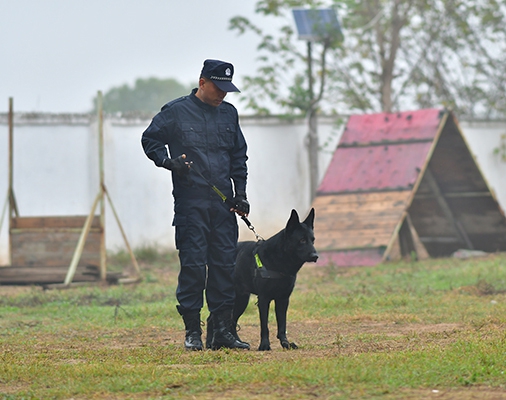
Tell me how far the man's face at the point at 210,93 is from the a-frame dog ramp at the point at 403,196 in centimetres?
674

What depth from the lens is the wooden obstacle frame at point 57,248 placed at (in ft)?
38.2

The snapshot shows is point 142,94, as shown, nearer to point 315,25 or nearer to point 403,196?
point 315,25

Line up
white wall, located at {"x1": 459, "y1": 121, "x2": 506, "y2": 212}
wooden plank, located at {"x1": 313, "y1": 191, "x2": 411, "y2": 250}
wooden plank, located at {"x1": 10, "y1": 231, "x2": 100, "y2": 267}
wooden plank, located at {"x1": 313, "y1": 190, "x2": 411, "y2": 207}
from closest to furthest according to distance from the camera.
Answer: wooden plank, located at {"x1": 10, "y1": 231, "x2": 100, "y2": 267} → wooden plank, located at {"x1": 313, "y1": 191, "x2": 411, "y2": 250} → wooden plank, located at {"x1": 313, "y1": 190, "x2": 411, "y2": 207} → white wall, located at {"x1": 459, "y1": 121, "x2": 506, "y2": 212}

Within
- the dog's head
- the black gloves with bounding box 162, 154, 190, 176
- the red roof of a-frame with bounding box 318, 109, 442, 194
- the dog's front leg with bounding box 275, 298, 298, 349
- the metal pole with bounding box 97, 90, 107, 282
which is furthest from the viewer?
the red roof of a-frame with bounding box 318, 109, 442, 194

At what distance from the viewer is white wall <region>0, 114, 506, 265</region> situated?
14.3 meters

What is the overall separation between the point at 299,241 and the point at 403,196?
7254 mm

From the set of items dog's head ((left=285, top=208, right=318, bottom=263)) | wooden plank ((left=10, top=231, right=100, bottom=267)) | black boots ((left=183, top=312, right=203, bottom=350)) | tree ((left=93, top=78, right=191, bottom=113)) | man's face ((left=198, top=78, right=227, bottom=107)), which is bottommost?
wooden plank ((left=10, top=231, right=100, bottom=267))

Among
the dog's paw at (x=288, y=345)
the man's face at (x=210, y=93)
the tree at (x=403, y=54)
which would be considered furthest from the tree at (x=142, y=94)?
the dog's paw at (x=288, y=345)

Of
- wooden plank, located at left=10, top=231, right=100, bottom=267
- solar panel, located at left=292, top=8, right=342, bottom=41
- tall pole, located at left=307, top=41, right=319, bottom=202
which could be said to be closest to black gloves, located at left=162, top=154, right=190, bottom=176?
wooden plank, located at left=10, top=231, right=100, bottom=267

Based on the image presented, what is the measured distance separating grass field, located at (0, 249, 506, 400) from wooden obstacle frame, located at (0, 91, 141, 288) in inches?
11.5

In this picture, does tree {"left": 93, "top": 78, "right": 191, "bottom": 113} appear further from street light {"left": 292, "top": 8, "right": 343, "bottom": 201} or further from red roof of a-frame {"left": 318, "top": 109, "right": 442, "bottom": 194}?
red roof of a-frame {"left": 318, "top": 109, "right": 442, "bottom": 194}

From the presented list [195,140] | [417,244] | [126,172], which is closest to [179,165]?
[195,140]

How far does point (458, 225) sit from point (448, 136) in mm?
1571

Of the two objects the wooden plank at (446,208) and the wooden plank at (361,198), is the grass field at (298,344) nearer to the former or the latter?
the wooden plank at (361,198)
